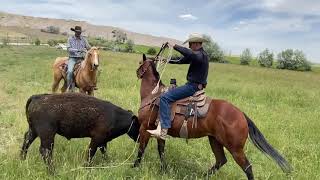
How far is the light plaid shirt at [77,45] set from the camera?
14797mm

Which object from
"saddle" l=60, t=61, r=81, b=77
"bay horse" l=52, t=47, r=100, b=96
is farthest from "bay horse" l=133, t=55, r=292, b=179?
"saddle" l=60, t=61, r=81, b=77

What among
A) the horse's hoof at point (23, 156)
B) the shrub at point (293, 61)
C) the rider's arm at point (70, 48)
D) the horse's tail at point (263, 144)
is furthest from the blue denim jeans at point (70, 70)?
the shrub at point (293, 61)

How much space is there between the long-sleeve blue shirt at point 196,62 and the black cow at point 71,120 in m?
1.53

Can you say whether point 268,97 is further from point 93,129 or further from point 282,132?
point 93,129

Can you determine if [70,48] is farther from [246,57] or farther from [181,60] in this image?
[246,57]

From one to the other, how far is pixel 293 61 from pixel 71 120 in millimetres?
76988

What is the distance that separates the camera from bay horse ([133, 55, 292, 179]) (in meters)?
8.18

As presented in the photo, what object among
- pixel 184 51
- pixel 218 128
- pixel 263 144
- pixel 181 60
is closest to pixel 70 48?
pixel 181 60

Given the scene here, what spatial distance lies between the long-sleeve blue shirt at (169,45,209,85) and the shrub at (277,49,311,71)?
7433 cm

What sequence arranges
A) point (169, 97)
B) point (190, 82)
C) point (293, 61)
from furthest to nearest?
point (293, 61) < point (169, 97) < point (190, 82)

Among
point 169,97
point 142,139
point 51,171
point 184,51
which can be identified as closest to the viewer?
point 51,171

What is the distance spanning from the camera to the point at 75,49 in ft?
49.0

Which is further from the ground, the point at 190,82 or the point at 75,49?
the point at 75,49

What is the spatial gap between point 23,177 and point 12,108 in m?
7.57
